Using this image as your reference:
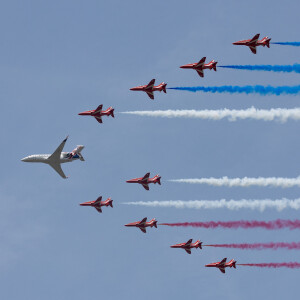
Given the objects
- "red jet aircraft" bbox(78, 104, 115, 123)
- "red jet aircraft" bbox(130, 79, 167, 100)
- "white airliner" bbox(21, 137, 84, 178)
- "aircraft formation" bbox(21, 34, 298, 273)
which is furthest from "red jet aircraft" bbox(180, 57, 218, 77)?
"white airliner" bbox(21, 137, 84, 178)

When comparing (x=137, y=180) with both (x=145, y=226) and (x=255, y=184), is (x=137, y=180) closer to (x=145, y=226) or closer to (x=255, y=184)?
(x=145, y=226)

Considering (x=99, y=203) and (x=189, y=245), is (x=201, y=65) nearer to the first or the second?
(x=189, y=245)

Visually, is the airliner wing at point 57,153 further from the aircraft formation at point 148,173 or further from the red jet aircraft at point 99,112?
the red jet aircraft at point 99,112

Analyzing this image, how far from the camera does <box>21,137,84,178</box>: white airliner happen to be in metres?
149

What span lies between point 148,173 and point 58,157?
70.0 ft

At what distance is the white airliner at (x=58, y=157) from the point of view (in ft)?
488

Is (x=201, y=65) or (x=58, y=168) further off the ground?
(x=201, y=65)

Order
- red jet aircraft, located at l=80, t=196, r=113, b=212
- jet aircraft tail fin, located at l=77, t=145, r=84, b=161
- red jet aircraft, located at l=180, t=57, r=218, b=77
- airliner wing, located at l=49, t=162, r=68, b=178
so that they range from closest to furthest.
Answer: red jet aircraft, located at l=180, t=57, r=218, b=77, red jet aircraft, located at l=80, t=196, r=113, b=212, jet aircraft tail fin, located at l=77, t=145, r=84, b=161, airliner wing, located at l=49, t=162, r=68, b=178

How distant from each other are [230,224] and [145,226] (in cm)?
2339

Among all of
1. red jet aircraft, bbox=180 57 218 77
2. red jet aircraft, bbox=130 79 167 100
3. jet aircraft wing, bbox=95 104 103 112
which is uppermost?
red jet aircraft, bbox=180 57 218 77

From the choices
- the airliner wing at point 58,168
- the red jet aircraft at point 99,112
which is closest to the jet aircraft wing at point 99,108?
the red jet aircraft at point 99,112

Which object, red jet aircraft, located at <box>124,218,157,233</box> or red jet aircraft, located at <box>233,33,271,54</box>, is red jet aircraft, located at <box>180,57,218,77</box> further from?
red jet aircraft, located at <box>124,218,157,233</box>

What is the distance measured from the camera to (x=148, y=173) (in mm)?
137500

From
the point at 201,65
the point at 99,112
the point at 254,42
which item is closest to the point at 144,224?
the point at 99,112
